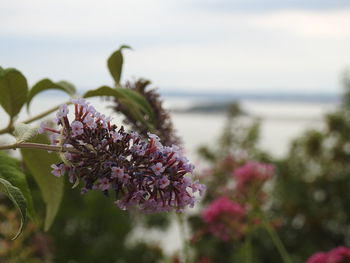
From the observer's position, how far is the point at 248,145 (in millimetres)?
4680

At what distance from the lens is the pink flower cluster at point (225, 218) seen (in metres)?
1.73

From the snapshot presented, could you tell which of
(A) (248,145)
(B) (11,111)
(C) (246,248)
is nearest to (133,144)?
(B) (11,111)

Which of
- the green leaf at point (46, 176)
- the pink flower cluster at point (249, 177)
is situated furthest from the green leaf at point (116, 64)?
the pink flower cluster at point (249, 177)

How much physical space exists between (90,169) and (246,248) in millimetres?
1098

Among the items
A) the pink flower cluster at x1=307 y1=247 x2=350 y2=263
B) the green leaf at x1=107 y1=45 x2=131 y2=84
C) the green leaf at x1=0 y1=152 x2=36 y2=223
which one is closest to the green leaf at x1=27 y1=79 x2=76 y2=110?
the green leaf at x1=107 y1=45 x2=131 y2=84

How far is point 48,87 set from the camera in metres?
0.91

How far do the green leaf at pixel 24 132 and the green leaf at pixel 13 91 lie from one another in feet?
0.60

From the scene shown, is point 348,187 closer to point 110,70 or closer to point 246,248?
point 246,248

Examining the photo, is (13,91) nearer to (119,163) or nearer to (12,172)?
(12,172)

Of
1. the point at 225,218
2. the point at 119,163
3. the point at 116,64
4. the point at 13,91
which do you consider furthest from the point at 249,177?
the point at 119,163

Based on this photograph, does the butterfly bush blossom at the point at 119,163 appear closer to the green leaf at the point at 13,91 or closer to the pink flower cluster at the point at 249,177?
the green leaf at the point at 13,91

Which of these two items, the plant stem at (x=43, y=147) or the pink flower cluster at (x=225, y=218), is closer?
the plant stem at (x=43, y=147)

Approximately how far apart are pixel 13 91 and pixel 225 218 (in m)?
1.09

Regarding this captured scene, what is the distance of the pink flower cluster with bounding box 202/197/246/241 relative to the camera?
5.67ft
